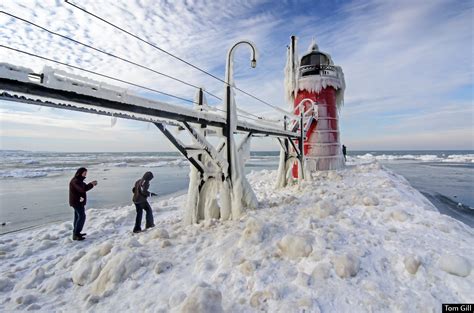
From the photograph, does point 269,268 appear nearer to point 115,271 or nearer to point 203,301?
point 203,301

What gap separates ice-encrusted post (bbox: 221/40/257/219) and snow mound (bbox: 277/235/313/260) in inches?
77.9

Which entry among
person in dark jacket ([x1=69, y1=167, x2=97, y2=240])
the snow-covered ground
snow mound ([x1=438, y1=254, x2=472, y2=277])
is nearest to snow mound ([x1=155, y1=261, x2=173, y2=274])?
the snow-covered ground

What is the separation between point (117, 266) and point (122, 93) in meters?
2.66

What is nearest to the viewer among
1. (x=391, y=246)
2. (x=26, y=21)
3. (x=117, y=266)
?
(x=26, y=21)

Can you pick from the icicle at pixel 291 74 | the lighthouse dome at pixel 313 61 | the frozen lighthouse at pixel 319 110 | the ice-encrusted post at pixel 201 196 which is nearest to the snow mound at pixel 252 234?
the ice-encrusted post at pixel 201 196

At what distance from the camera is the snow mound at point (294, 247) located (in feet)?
12.2

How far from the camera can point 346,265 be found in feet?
10.9

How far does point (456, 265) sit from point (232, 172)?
4311mm

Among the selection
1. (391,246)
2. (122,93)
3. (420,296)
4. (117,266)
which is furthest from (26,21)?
(391,246)

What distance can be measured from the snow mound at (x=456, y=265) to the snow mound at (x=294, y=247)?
1.74m

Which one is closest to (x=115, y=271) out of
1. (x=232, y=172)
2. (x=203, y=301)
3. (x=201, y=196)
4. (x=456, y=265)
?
(x=203, y=301)

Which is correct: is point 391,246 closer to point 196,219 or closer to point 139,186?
point 196,219

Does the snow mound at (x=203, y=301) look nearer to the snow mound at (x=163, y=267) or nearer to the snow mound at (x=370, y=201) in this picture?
the snow mound at (x=163, y=267)

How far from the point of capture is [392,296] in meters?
2.92
